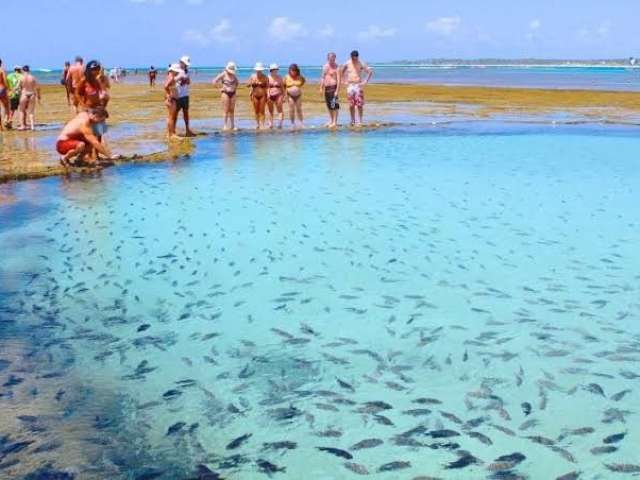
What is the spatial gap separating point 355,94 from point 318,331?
1846 cm

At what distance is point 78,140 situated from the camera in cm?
1805

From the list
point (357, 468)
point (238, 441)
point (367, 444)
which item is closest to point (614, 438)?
point (367, 444)

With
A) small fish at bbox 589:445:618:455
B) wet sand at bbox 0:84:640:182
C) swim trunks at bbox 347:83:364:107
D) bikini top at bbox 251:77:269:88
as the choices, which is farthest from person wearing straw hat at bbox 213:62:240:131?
small fish at bbox 589:445:618:455

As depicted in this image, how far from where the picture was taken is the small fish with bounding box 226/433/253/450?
573 cm

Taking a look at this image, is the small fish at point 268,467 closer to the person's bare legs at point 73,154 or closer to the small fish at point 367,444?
the small fish at point 367,444

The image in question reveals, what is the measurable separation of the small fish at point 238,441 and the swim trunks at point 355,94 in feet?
66.1

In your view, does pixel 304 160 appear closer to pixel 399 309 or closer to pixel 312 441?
pixel 399 309

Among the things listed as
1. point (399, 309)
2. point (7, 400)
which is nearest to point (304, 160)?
point (399, 309)

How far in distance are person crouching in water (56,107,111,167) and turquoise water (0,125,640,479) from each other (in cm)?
205

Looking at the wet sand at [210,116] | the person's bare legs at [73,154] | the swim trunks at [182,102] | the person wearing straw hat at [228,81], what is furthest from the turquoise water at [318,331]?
the person wearing straw hat at [228,81]

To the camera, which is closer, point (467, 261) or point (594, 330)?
point (594, 330)

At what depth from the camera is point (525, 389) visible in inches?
262

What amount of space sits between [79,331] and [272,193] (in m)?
8.08

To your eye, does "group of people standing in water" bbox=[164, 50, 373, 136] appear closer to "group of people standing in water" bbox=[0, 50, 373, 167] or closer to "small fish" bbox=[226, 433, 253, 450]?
"group of people standing in water" bbox=[0, 50, 373, 167]
